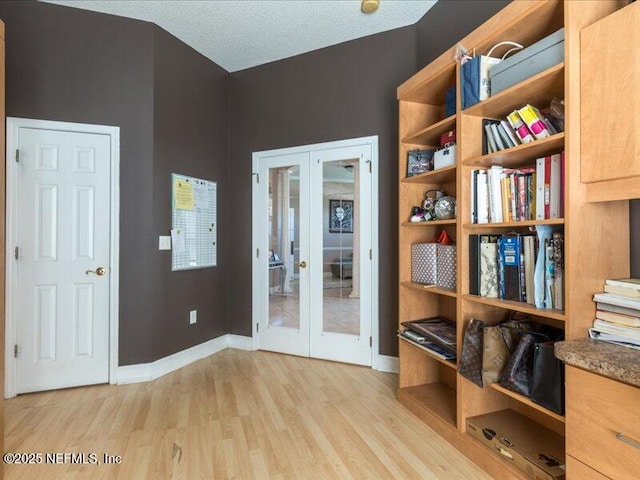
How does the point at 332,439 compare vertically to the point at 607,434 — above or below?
below

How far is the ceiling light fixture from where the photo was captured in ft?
8.67

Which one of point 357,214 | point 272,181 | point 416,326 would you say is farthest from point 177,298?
point 416,326

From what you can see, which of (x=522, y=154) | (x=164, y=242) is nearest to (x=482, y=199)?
(x=522, y=154)

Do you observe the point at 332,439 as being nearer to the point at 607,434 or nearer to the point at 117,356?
the point at 607,434

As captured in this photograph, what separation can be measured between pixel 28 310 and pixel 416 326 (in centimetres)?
276

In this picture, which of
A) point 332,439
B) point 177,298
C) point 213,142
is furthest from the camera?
point 213,142

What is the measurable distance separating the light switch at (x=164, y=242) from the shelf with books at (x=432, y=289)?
77.8 inches

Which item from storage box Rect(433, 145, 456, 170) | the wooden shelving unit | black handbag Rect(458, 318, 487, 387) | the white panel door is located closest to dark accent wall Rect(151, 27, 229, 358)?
the white panel door

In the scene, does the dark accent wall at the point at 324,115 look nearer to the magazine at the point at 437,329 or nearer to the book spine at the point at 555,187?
the magazine at the point at 437,329

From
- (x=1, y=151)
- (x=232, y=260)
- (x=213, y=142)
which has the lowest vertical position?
(x=232, y=260)

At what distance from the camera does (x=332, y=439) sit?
6.59 ft

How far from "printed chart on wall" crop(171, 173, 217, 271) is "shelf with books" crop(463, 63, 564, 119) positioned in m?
2.42

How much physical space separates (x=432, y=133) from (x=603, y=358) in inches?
→ 61.2

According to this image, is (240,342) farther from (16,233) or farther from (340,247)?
(16,233)
